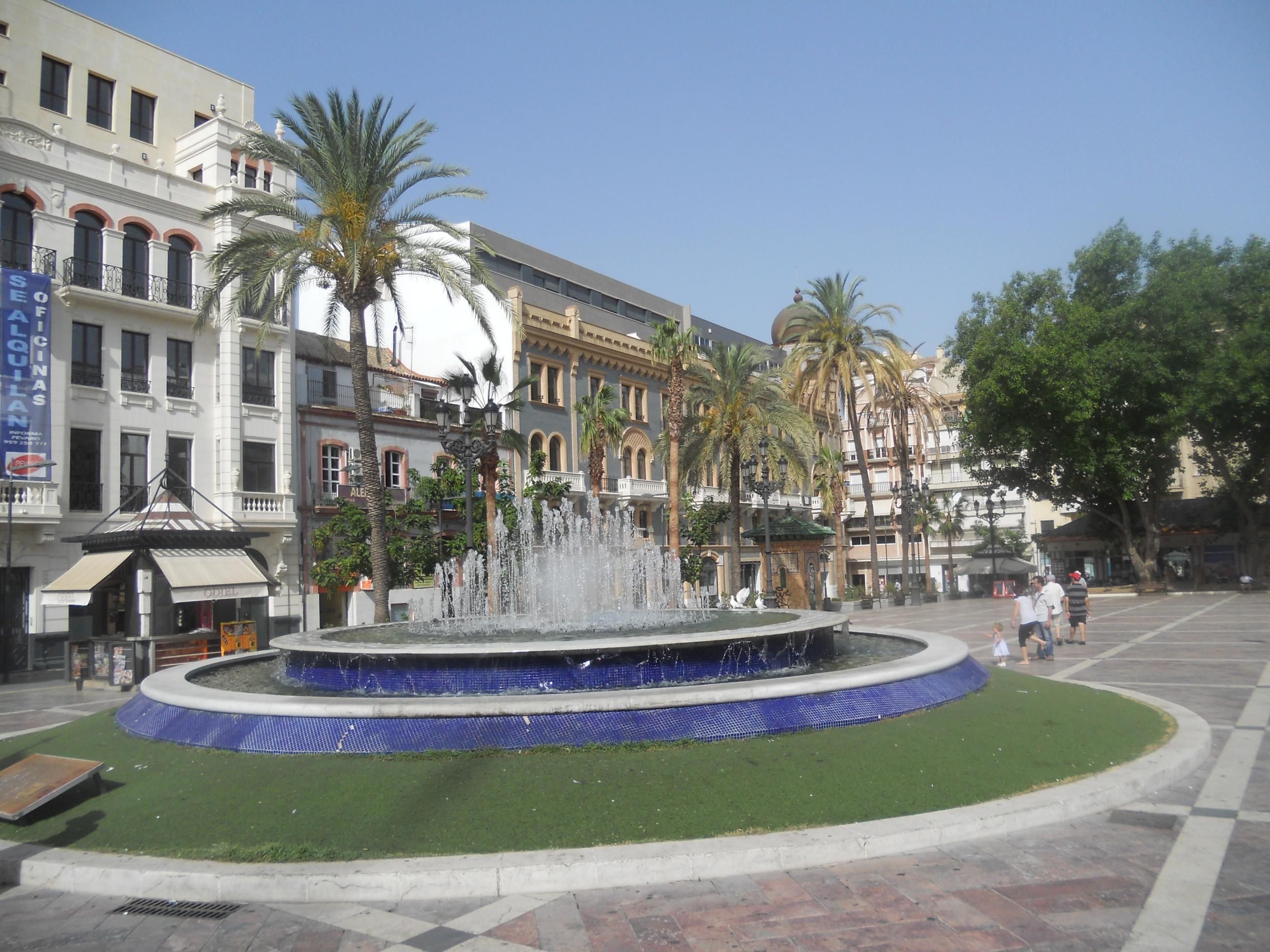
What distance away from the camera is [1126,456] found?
4031 cm

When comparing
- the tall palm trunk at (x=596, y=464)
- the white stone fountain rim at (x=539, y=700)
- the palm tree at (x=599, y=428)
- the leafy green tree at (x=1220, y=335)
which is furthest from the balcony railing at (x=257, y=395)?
the leafy green tree at (x=1220, y=335)

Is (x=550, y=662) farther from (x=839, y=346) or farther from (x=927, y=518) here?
(x=927, y=518)

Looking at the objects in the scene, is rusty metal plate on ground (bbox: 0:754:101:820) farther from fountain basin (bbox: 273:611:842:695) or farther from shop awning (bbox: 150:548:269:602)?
shop awning (bbox: 150:548:269:602)

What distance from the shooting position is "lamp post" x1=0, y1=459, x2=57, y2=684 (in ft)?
70.5

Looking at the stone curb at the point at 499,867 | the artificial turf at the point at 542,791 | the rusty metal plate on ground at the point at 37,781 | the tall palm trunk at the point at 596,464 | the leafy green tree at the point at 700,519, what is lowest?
the stone curb at the point at 499,867

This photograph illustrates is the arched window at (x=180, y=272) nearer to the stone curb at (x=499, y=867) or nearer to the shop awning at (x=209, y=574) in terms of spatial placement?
the shop awning at (x=209, y=574)

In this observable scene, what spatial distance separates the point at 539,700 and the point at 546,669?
A: 3.31 ft

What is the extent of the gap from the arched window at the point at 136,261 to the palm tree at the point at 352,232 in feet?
32.1

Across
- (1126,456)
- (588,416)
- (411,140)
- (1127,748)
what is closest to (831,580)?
(1126,456)

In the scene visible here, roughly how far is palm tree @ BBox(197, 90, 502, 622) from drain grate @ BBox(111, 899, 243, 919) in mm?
12786

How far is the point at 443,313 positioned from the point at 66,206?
17.4 metres

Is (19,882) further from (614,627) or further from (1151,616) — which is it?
(1151,616)

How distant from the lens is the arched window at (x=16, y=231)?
80.4 ft

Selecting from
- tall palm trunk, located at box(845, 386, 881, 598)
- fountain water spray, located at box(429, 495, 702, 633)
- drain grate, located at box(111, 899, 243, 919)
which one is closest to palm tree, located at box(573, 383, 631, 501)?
fountain water spray, located at box(429, 495, 702, 633)
